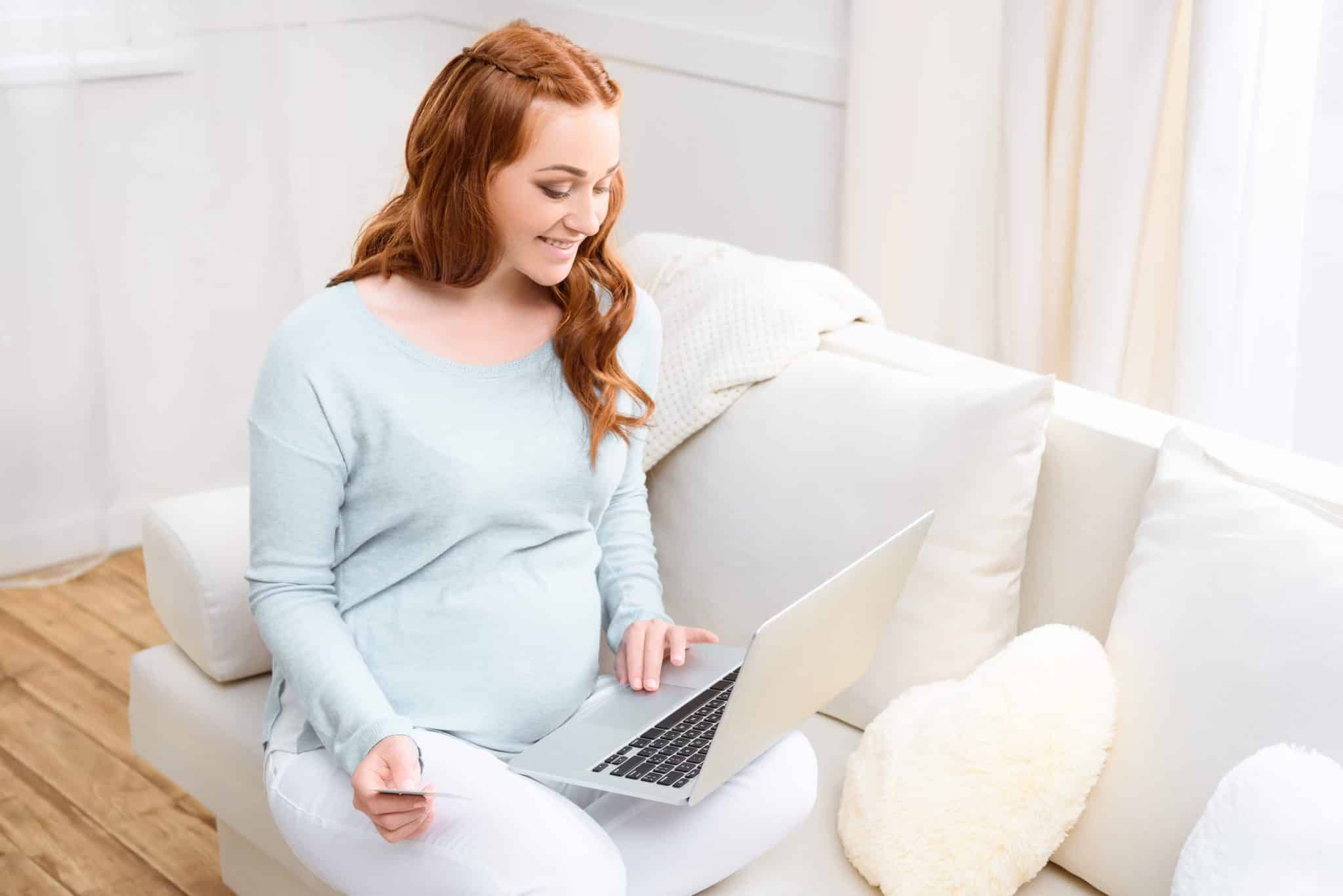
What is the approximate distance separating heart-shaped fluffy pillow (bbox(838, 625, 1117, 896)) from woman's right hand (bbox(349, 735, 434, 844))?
0.42m

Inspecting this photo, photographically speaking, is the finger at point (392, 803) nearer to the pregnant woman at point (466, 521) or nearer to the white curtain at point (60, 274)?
the pregnant woman at point (466, 521)

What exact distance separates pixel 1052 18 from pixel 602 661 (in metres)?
1.14

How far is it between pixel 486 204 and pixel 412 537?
32cm

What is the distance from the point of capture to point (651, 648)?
4.78ft

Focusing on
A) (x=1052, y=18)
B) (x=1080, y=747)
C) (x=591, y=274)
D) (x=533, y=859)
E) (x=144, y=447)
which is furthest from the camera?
(x=144, y=447)

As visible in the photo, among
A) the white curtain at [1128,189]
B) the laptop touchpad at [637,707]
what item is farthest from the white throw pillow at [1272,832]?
the white curtain at [1128,189]

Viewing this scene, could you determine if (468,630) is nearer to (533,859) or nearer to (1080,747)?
(533,859)

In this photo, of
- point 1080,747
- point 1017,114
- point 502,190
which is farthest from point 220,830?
point 1017,114

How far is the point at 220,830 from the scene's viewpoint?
1832mm

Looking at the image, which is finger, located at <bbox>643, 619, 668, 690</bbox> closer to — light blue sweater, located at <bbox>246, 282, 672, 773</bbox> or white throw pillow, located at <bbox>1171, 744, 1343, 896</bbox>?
light blue sweater, located at <bbox>246, 282, 672, 773</bbox>

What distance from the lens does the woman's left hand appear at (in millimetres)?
1450

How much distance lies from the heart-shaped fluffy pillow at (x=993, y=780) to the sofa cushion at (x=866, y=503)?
0.16 metres

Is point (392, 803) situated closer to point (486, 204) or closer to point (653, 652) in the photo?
point (653, 652)

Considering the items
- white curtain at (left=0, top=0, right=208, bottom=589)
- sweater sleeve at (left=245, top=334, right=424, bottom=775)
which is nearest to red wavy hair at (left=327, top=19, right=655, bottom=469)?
sweater sleeve at (left=245, top=334, right=424, bottom=775)
